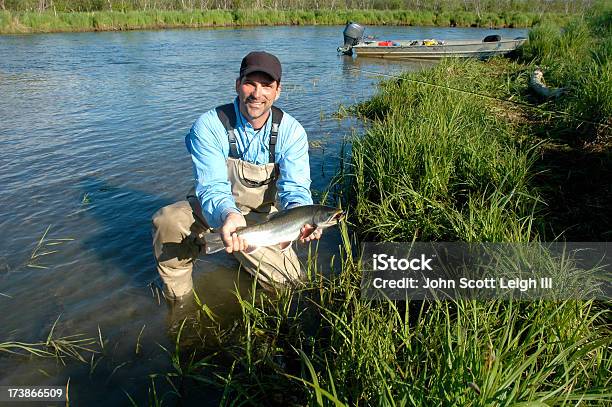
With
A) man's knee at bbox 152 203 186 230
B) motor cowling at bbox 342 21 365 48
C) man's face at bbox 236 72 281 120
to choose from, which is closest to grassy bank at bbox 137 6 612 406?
man's knee at bbox 152 203 186 230

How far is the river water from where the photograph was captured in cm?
→ 366

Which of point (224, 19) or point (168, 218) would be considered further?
point (224, 19)

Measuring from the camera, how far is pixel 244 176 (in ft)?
13.3

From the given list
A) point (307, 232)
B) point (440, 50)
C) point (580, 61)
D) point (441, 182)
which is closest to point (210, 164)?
point (307, 232)

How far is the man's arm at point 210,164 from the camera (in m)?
3.60

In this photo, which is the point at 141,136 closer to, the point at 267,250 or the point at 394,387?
the point at 267,250

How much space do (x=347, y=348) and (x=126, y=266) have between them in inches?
124

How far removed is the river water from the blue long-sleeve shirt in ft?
3.99

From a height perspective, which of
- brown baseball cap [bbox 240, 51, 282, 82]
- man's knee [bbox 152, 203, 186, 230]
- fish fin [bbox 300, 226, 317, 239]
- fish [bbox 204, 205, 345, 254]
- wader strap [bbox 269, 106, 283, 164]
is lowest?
man's knee [bbox 152, 203, 186, 230]

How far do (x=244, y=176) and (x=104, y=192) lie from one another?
→ 3692 mm

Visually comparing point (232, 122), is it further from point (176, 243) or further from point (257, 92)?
point (176, 243)

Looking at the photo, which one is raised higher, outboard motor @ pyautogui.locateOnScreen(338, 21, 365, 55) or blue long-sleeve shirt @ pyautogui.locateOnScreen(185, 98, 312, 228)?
outboard motor @ pyautogui.locateOnScreen(338, 21, 365, 55)

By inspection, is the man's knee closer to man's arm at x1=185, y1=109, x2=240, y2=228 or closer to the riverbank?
man's arm at x1=185, y1=109, x2=240, y2=228

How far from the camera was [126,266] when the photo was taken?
484cm
